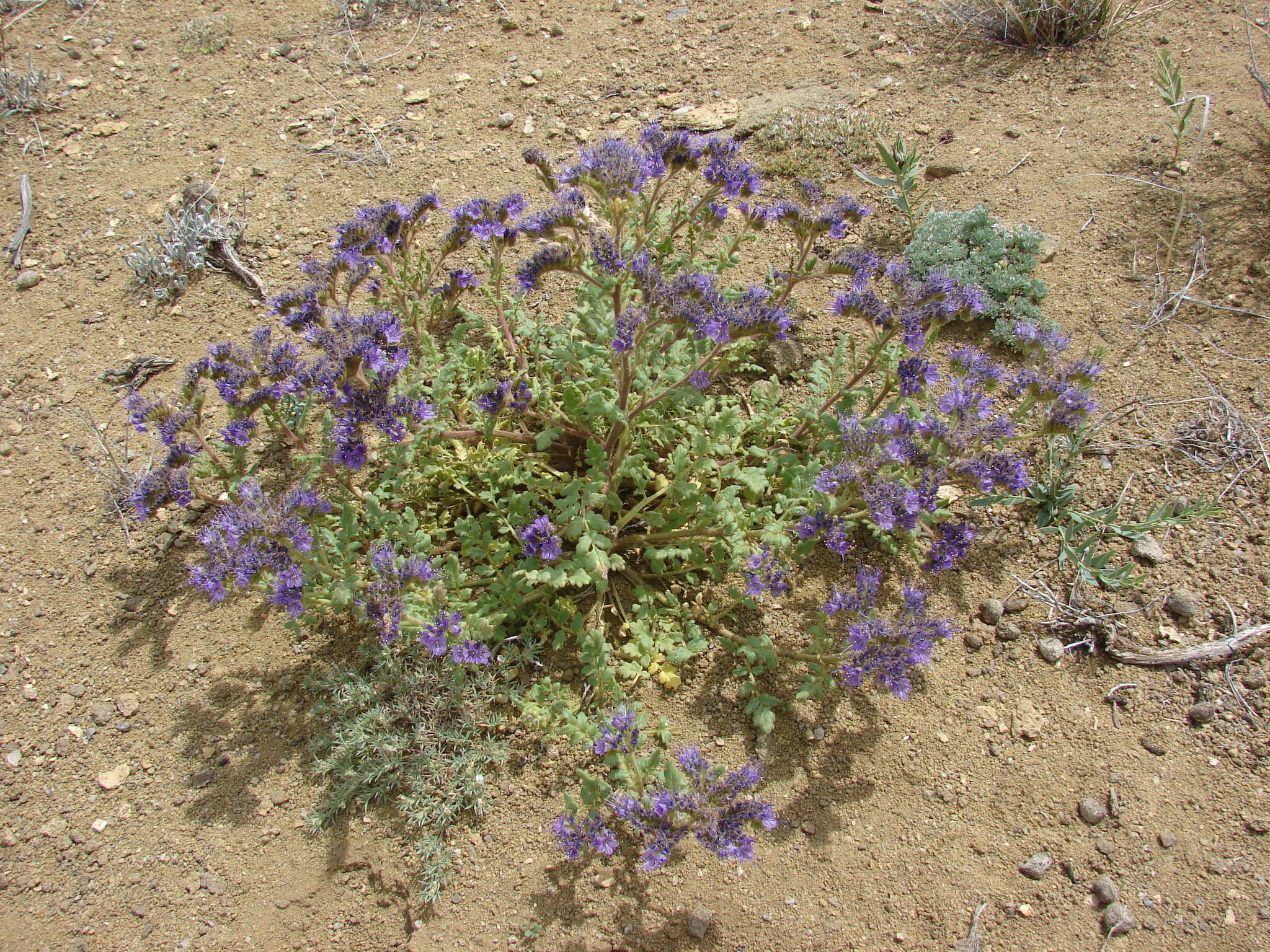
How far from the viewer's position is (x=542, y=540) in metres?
2.89

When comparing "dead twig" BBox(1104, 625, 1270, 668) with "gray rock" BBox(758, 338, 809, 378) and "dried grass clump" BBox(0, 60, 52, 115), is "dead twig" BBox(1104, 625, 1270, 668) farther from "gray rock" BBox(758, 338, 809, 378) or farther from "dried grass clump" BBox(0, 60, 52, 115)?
"dried grass clump" BBox(0, 60, 52, 115)

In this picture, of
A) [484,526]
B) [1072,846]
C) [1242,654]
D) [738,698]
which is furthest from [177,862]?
[1242,654]

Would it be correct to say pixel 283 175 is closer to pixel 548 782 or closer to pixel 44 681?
pixel 44 681

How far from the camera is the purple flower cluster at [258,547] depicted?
2.74 meters

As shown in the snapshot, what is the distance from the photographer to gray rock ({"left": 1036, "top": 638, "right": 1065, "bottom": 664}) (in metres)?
3.19

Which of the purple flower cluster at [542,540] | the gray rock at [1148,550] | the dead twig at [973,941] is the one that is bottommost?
the dead twig at [973,941]

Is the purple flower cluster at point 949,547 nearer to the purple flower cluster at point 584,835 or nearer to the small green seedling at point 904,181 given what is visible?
the purple flower cluster at point 584,835

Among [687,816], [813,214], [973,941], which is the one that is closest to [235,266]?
[813,214]

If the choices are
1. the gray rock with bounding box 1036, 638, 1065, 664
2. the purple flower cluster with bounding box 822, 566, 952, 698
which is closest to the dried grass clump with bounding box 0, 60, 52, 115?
the purple flower cluster with bounding box 822, 566, 952, 698

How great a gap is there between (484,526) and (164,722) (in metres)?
1.50

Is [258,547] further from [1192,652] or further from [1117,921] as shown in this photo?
[1192,652]

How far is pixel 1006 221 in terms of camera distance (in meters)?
4.41

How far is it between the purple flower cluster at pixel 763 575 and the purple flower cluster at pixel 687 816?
622 mm

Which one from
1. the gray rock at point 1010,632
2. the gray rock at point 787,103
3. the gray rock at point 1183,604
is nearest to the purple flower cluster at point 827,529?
the gray rock at point 1010,632
